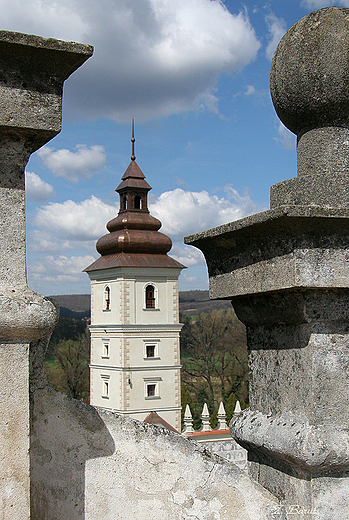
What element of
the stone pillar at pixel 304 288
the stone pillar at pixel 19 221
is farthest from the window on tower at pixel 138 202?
the stone pillar at pixel 19 221

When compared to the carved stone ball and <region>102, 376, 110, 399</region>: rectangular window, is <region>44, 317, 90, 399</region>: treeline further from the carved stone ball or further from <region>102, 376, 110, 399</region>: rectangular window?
the carved stone ball

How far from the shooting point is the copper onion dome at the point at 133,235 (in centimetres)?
3753

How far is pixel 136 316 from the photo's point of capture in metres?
37.3

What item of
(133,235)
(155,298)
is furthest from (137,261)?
(155,298)

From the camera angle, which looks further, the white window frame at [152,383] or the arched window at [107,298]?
the arched window at [107,298]

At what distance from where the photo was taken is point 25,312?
5.21 feet

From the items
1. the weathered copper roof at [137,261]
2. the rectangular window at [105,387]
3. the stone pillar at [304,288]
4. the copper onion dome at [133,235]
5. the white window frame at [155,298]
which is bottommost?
the rectangular window at [105,387]

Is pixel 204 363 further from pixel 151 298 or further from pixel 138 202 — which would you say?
pixel 138 202

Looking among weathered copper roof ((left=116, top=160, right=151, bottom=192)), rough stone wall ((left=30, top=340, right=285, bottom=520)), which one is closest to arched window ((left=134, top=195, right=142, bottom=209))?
weathered copper roof ((left=116, top=160, right=151, bottom=192))

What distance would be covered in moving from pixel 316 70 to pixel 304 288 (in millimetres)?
722

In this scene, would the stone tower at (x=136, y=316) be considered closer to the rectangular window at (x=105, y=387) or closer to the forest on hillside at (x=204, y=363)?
the rectangular window at (x=105, y=387)

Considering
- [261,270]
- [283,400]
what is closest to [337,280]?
[261,270]

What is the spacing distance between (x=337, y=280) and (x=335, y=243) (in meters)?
0.11

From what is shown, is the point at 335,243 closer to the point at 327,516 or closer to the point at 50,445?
the point at 327,516
